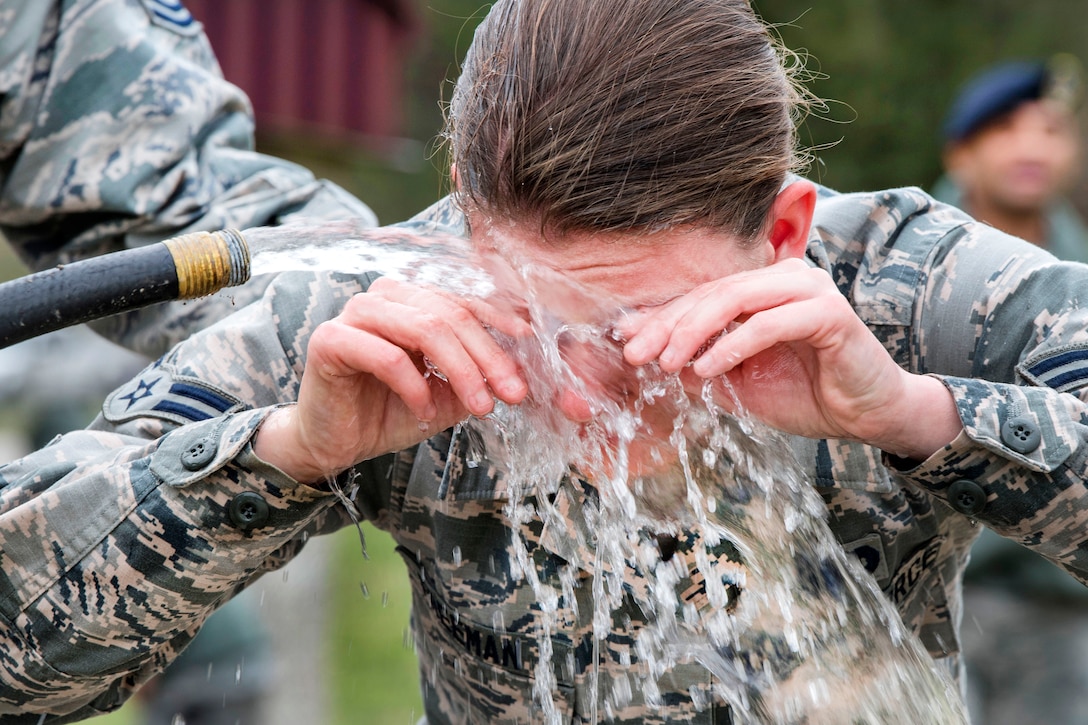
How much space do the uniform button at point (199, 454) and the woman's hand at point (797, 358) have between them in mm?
670

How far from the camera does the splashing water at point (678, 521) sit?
2053mm

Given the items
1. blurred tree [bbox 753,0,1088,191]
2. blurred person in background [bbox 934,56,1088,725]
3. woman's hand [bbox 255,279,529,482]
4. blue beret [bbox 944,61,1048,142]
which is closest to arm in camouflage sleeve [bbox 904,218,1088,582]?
woman's hand [bbox 255,279,529,482]

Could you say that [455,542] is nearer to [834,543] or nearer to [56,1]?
[834,543]

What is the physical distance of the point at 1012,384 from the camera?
2.17 m

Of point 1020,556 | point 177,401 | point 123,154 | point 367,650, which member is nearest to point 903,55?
point 367,650

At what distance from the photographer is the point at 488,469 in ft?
7.69

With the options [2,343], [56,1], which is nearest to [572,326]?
[2,343]

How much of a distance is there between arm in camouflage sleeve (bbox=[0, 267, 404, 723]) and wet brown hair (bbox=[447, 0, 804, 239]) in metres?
0.56

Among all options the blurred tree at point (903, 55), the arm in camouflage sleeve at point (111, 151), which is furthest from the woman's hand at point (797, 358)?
the blurred tree at point (903, 55)

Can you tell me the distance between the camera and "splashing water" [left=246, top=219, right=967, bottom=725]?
2.05 meters

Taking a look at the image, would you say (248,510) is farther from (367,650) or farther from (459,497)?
(367,650)

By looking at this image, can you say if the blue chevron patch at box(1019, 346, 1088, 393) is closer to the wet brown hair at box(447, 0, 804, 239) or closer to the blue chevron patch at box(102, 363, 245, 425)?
the wet brown hair at box(447, 0, 804, 239)

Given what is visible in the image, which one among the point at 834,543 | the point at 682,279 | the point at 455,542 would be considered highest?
the point at 682,279

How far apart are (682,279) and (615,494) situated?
375mm
